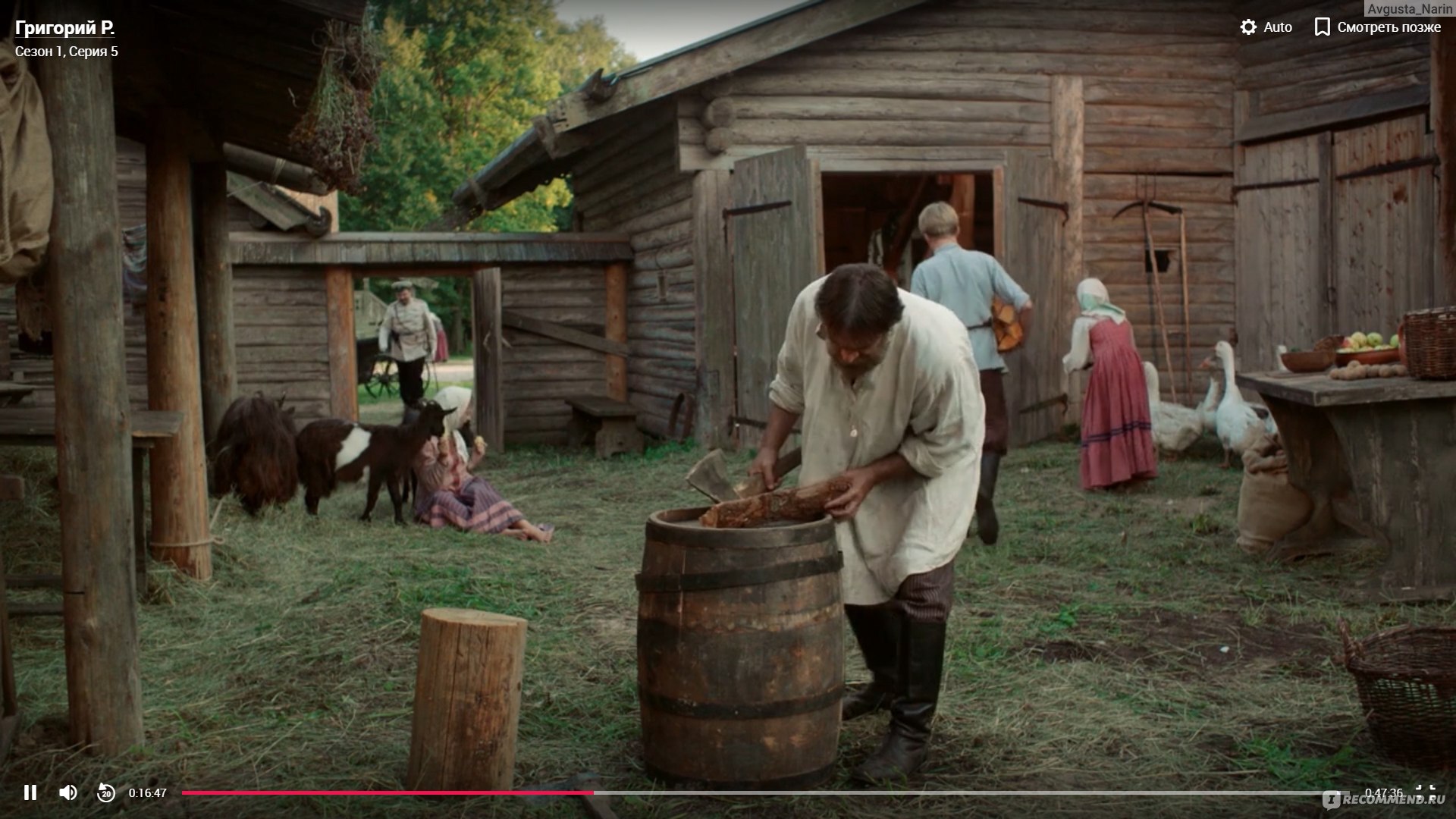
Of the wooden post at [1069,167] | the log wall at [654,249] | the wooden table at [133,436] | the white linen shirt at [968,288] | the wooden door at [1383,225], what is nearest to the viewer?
the wooden table at [133,436]

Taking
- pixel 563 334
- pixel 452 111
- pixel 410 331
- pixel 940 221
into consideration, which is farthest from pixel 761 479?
pixel 452 111

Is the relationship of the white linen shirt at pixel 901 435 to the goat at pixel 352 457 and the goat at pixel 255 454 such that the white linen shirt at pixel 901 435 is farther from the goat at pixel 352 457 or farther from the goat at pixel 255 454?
the goat at pixel 255 454

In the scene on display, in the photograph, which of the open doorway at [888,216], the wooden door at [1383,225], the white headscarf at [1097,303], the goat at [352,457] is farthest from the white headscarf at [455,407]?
the wooden door at [1383,225]

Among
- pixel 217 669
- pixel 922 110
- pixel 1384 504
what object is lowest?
pixel 217 669

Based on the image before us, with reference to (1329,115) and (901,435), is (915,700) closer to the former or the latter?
(901,435)

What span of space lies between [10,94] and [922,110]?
9.23 metres

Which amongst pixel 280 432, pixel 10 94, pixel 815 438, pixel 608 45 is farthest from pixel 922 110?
pixel 608 45

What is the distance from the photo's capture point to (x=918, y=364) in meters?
3.75

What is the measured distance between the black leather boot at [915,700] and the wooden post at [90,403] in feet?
7.72

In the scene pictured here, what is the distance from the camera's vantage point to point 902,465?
388 centimetres

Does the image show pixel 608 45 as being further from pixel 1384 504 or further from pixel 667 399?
pixel 1384 504

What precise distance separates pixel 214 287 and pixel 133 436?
3144 mm

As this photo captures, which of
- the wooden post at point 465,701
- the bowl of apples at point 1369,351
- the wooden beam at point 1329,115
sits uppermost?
the wooden beam at point 1329,115

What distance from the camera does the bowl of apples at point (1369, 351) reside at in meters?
6.45
